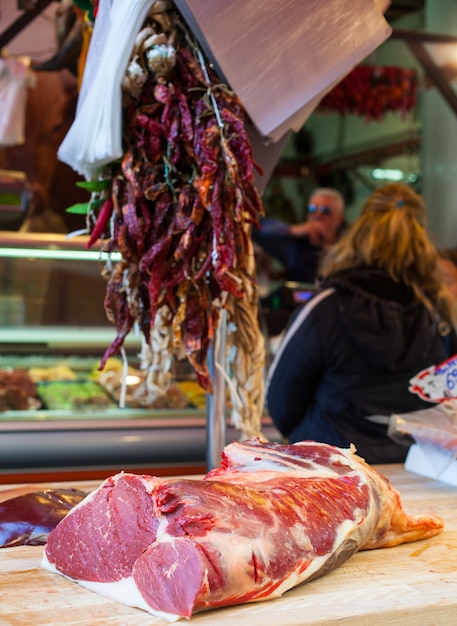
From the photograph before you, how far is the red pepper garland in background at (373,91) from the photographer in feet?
24.7

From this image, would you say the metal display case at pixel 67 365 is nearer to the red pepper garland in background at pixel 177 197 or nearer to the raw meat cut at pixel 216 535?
the red pepper garland in background at pixel 177 197

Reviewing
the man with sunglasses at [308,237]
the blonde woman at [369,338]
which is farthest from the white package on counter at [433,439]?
the man with sunglasses at [308,237]

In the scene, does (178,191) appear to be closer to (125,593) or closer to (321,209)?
(125,593)

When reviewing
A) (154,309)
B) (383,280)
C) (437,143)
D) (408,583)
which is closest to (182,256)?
(154,309)

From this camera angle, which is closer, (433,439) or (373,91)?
(433,439)

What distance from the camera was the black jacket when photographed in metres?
3.31

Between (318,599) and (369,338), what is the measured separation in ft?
6.28

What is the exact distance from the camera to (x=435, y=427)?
246 cm

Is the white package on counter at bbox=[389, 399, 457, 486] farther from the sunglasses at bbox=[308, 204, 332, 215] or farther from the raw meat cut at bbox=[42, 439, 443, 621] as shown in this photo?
the sunglasses at bbox=[308, 204, 332, 215]

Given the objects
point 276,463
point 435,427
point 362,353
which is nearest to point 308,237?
point 362,353

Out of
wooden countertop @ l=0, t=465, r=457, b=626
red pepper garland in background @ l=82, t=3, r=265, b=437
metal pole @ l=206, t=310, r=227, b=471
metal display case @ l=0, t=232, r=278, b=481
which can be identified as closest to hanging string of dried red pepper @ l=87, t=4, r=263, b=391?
red pepper garland in background @ l=82, t=3, r=265, b=437

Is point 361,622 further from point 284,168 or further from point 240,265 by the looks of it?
point 284,168

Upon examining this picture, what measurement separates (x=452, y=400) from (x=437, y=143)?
6342 mm

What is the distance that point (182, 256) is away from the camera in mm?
2039
